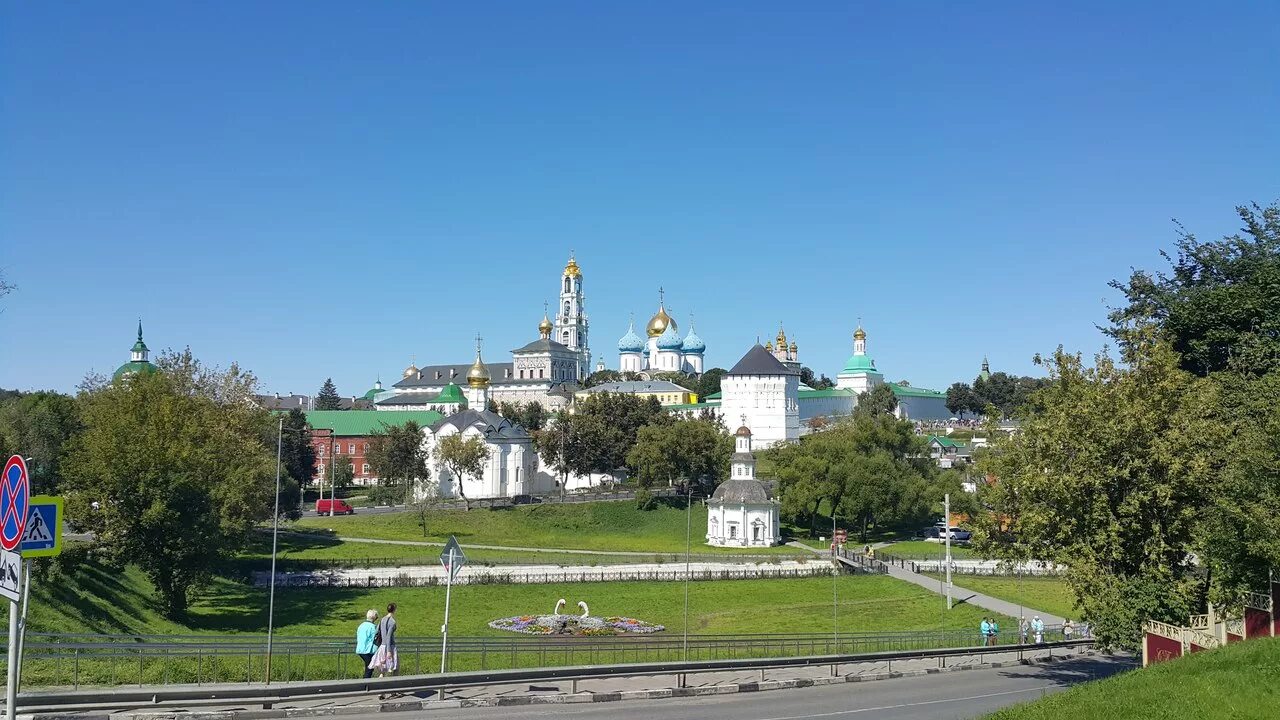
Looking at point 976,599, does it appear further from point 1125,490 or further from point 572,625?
point 1125,490

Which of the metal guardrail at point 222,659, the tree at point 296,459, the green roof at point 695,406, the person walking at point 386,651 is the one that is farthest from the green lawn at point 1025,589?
the green roof at point 695,406

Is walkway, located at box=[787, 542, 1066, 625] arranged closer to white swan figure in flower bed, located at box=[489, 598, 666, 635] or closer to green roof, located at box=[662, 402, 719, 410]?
white swan figure in flower bed, located at box=[489, 598, 666, 635]

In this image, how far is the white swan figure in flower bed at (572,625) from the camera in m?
40.5

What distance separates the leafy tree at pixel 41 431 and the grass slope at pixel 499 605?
1640 centimetres

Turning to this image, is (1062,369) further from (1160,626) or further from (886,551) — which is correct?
(886,551)

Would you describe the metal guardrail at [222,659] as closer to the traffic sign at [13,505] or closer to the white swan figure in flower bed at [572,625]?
the traffic sign at [13,505]

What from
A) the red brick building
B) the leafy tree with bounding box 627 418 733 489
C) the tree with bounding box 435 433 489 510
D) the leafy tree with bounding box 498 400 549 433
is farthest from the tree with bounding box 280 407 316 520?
the leafy tree with bounding box 627 418 733 489

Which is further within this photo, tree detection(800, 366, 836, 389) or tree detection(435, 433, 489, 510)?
tree detection(800, 366, 836, 389)

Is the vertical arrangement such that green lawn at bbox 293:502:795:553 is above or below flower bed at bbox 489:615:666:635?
above

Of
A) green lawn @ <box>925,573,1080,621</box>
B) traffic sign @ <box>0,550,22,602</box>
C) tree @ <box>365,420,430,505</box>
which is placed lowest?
green lawn @ <box>925,573,1080,621</box>

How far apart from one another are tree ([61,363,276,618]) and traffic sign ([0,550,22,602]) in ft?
104

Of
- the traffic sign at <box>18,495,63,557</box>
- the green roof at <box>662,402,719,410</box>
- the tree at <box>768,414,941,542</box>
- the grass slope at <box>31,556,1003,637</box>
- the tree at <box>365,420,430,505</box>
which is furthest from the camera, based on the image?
the green roof at <box>662,402,719,410</box>

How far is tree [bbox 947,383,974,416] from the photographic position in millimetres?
174375

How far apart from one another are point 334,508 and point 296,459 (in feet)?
33.4
